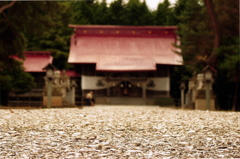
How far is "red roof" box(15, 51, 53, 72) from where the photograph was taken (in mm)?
25719

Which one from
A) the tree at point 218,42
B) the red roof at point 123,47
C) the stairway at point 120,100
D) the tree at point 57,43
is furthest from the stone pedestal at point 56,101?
the tree at point 57,43

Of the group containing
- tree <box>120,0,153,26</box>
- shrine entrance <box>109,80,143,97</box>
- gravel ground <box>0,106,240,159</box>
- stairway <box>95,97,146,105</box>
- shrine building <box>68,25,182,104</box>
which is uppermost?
tree <box>120,0,153,26</box>

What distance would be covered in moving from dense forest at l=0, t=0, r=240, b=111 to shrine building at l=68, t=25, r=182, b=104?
228 cm

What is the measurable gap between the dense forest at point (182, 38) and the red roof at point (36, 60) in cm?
159

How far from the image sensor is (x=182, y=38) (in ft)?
76.2

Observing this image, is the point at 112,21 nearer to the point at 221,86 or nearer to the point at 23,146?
the point at 221,86

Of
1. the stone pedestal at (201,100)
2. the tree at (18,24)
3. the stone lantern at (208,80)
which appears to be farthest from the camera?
the tree at (18,24)

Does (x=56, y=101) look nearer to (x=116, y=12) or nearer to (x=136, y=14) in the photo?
(x=136, y=14)

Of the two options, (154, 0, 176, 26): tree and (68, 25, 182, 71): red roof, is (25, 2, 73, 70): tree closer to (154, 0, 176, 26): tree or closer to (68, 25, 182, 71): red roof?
(68, 25, 182, 71): red roof

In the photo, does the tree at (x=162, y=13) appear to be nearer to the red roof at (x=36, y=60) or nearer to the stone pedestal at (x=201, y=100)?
the red roof at (x=36, y=60)

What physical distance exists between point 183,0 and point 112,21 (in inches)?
311

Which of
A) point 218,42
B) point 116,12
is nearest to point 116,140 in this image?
point 218,42

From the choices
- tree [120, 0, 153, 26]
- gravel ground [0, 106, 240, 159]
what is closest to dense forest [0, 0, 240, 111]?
tree [120, 0, 153, 26]

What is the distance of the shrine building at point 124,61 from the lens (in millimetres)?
24672
